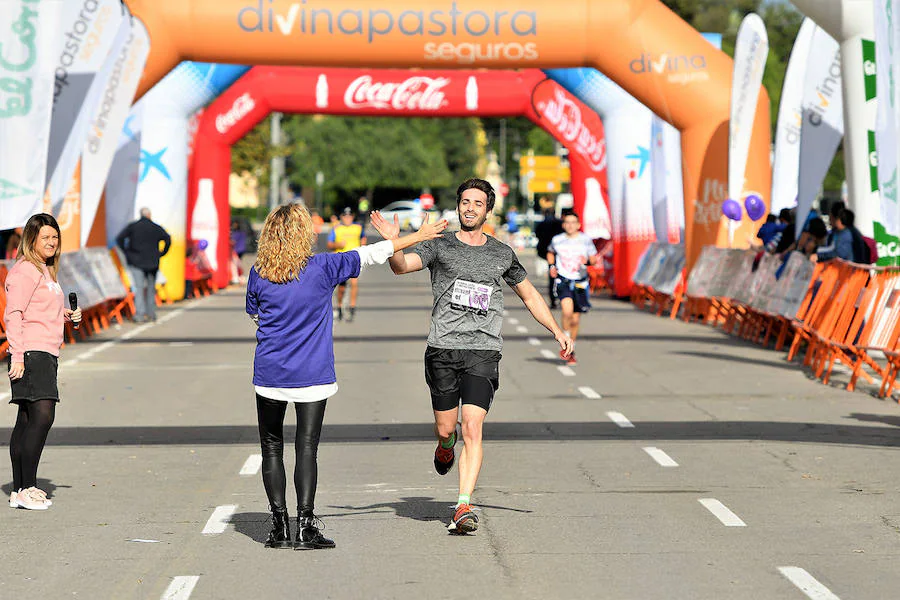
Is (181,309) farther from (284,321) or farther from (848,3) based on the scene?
(284,321)

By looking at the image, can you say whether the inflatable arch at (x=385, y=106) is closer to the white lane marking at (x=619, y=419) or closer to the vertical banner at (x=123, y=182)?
the vertical banner at (x=123, y=182)

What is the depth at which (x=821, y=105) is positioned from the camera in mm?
22828

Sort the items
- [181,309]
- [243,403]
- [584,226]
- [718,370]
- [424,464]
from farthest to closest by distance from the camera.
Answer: [584,226] < [181,309] < [718,370] < [243,403] < [424,464]

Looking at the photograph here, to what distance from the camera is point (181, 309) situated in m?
28.7

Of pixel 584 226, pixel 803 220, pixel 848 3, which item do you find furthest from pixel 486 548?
pixel 584 226

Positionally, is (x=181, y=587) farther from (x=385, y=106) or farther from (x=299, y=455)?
(x=385, y=106)

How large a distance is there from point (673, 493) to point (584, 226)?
26093mm

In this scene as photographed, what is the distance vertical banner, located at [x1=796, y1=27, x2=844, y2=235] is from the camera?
2269 centimetres

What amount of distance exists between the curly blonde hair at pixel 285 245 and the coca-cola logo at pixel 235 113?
27.4 meters

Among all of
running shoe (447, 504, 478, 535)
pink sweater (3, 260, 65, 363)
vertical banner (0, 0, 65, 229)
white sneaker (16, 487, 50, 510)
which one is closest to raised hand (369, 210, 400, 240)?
running shoe (447, 504, 478, 535)

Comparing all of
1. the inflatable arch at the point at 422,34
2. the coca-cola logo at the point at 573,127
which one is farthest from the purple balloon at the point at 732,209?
the coca-cola logo at the point at 573,127

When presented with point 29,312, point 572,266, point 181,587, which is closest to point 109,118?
point 572,266

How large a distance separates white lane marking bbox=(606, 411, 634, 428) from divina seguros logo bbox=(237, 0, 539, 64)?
36.0 ft

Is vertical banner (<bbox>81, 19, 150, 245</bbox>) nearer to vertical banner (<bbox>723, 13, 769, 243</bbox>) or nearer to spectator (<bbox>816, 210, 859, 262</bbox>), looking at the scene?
vertical banner (<bbox>723, 13, 769, 243</bbox>)
